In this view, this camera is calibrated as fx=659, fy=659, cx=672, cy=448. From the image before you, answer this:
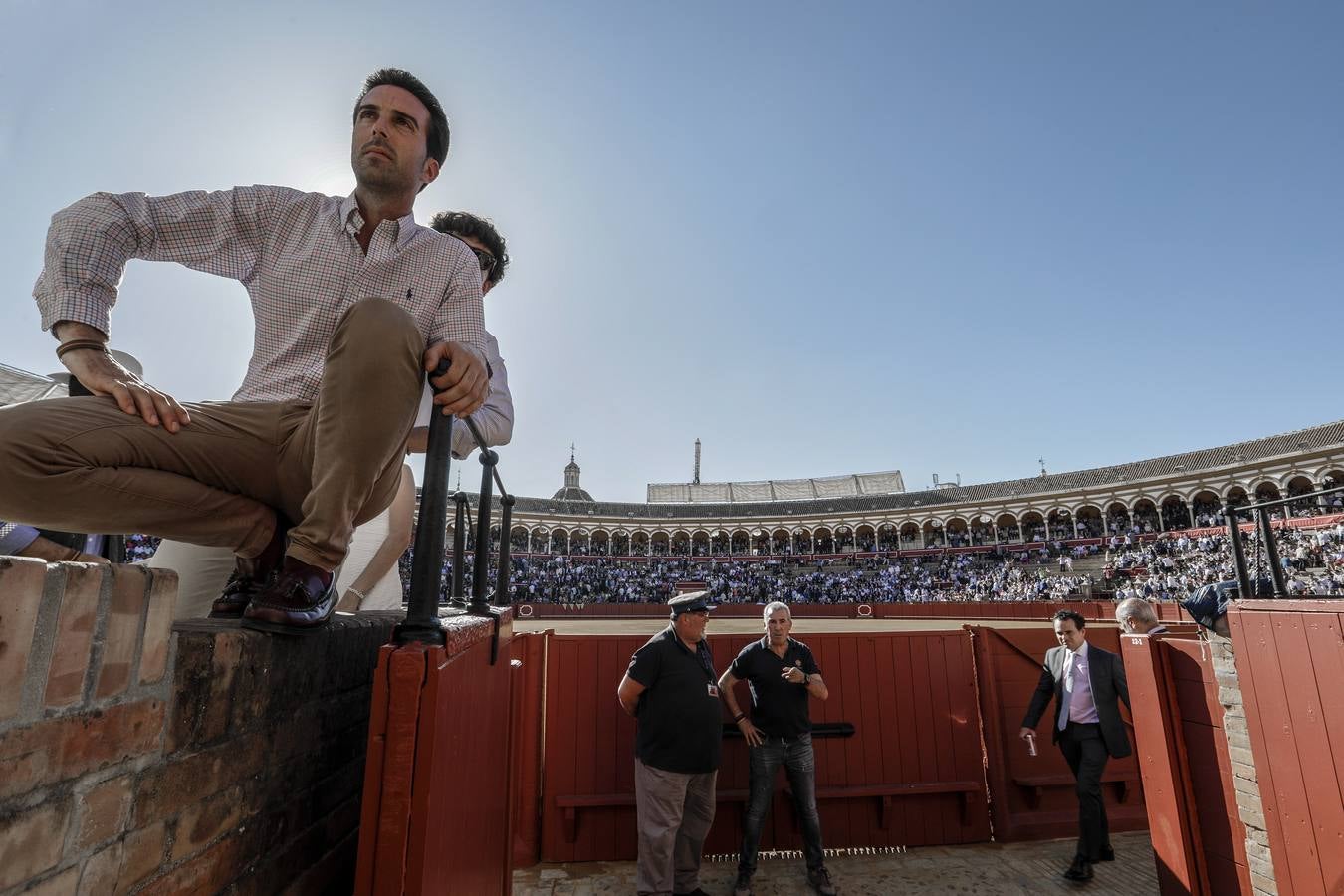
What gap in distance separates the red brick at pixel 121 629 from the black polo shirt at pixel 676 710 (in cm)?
383

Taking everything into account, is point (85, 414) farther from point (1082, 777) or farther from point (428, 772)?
point (1082, 777)

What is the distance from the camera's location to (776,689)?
16.0 ft

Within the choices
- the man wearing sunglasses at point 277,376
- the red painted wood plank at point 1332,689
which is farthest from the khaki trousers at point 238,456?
the red painted wood plank at point 1332,689

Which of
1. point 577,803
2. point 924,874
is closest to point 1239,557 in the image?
point 924,874

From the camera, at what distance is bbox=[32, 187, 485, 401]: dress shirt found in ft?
4.83

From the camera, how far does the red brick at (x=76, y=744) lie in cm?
67

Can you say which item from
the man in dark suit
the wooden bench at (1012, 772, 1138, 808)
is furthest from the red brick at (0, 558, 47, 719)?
the wooden bench at (1012, 772, 1138, 808)

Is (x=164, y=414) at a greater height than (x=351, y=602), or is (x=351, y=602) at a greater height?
(x=164, y=414)

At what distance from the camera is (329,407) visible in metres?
1.23

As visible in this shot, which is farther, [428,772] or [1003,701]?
[1003,701]

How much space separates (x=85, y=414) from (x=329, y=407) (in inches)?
14.7

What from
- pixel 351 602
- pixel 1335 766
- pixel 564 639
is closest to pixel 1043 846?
pixel 1335 766

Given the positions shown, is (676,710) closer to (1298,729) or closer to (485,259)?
(485,259)

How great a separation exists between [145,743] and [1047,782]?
22.5 feet
